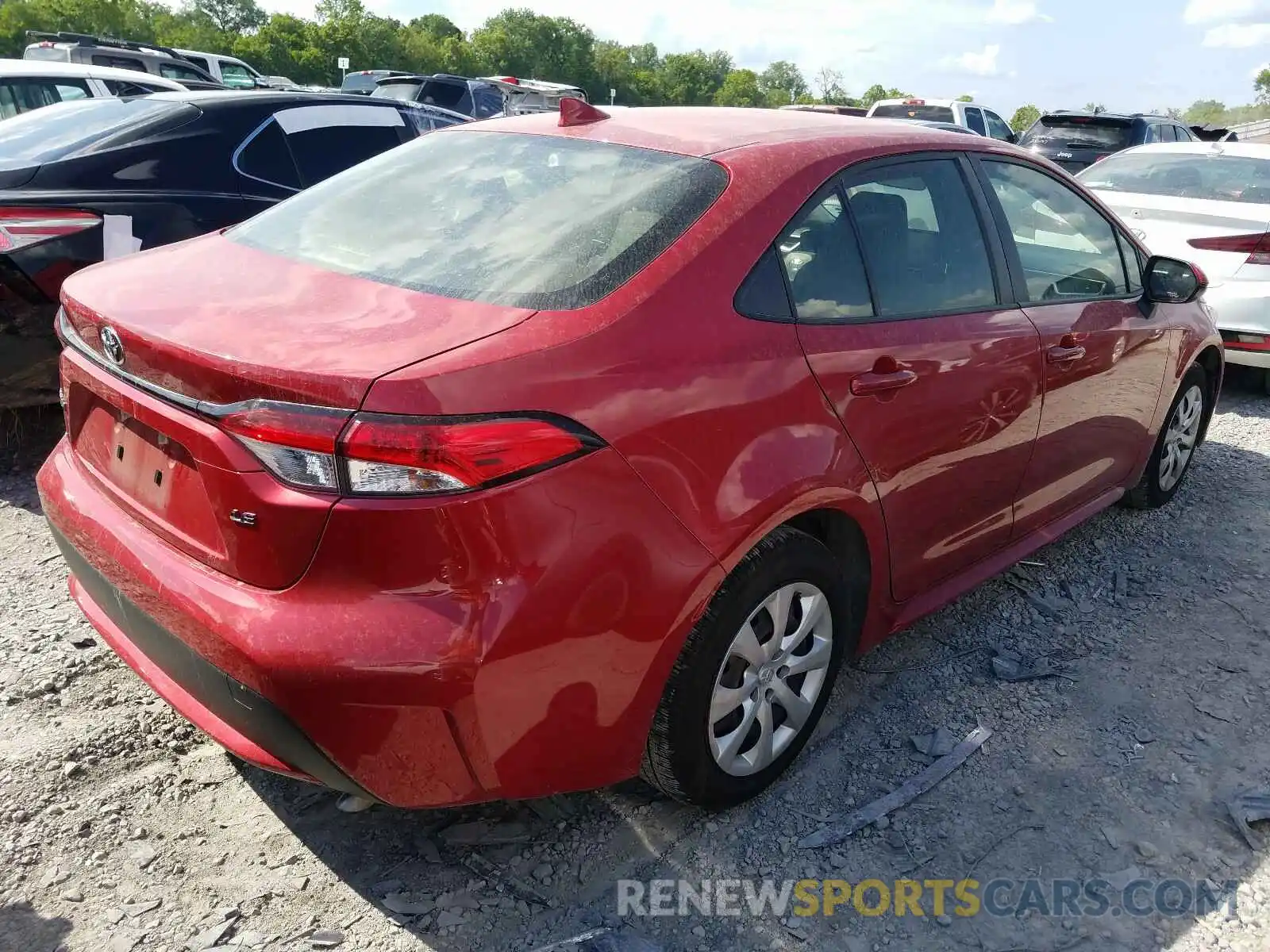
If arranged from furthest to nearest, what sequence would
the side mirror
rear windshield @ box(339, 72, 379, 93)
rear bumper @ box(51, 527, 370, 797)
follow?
rear windshield @ box(339, 72, 379, 93) → the side mirror → rear bumper @ box(51, 527, 370, 797)

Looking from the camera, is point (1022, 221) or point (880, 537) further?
point (1022, 221)

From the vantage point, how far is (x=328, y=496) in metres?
1.81

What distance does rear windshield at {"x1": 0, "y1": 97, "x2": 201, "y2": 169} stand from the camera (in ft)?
14.6

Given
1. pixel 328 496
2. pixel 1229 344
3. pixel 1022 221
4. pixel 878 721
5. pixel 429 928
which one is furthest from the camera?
pixel 1229 344

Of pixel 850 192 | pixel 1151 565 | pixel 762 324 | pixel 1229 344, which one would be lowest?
pixel 1151 565

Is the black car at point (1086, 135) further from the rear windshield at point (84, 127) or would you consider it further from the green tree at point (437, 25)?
the green tree at point (437, 25)

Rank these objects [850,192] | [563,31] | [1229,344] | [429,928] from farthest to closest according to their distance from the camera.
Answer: [563,31] < [1229,344] < [850,192] < [429,928]

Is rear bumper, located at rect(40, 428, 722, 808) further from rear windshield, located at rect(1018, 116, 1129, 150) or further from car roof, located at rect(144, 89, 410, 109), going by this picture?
rear windshield, located at rect(1018, 116, 1129, 150)

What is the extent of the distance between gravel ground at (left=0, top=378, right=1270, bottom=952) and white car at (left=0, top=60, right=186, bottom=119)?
18.2ft

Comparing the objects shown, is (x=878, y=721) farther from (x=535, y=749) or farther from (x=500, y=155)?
(x=500, y=155)

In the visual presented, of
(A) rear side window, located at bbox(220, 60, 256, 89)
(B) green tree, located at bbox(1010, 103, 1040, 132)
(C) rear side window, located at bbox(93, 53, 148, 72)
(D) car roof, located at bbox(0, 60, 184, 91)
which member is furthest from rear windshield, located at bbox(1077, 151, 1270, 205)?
(B) green tree, located at bbox(1010, 103, 1040, 132)

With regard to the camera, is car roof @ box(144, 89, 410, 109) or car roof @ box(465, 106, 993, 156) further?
car roof @ box(144, 89, 410, 109)

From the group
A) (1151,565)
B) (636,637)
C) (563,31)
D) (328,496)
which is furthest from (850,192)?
(563,31)

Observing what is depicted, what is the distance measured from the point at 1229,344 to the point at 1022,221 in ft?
12.0
